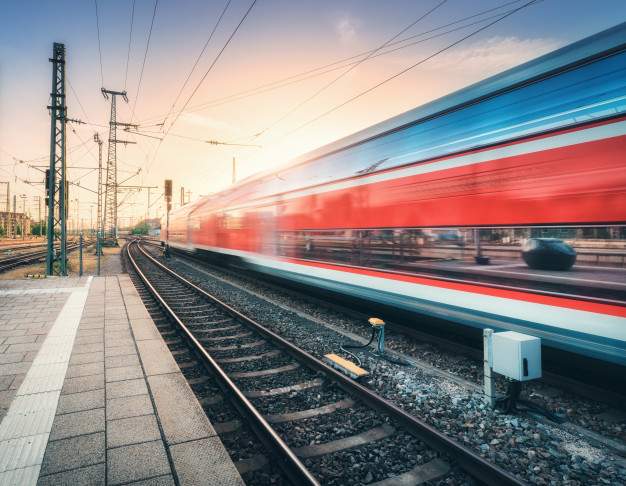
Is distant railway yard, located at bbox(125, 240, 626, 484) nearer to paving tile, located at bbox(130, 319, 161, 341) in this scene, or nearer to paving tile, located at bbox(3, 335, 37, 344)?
paving tile, located at bbox(130, 319, 161, 341)

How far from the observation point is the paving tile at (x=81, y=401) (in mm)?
3188

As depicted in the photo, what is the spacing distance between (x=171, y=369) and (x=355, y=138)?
16.7 ft

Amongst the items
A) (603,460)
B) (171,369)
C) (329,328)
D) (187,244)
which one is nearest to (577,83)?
(603,460)

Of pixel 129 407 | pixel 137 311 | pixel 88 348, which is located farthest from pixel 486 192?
pixel 137 311

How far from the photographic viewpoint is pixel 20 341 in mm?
5023

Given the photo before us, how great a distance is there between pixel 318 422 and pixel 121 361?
270 cm

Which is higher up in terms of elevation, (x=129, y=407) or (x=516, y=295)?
(x=516, y=295)

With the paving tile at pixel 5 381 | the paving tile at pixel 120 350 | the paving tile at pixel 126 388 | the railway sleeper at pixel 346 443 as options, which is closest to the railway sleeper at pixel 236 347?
the paving tile at pixel 120 350

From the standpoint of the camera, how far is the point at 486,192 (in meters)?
4.21

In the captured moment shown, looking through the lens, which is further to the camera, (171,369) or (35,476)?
(171,369)

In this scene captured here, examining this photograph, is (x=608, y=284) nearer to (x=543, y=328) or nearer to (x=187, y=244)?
(x=543, y=328)

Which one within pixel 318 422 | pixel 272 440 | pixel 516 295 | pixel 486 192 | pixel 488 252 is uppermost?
pixel 486 192

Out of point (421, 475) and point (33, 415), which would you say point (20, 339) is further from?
point (421, 475)

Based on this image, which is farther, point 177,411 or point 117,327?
point 117,327
